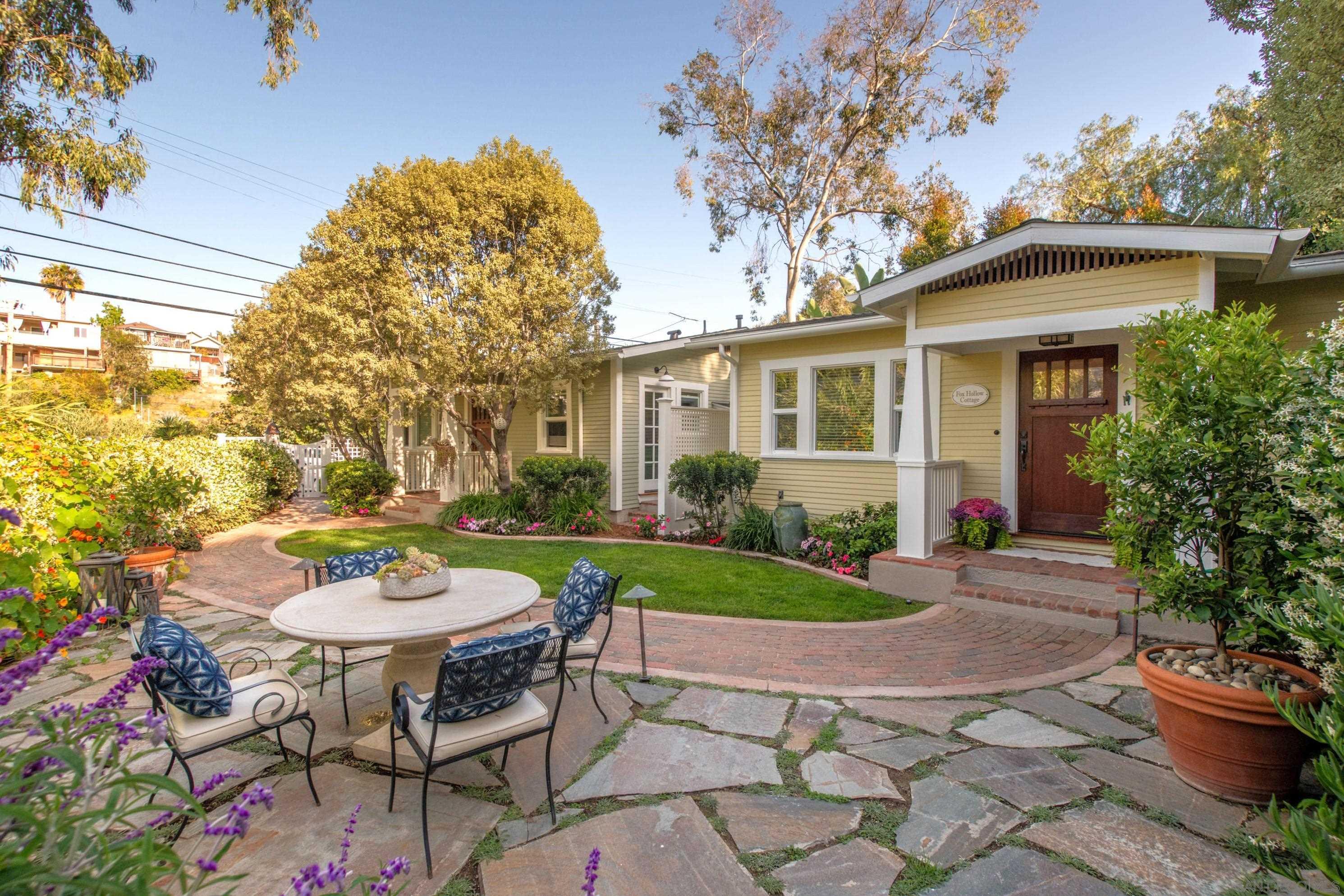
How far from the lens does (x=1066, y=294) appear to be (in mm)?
5797

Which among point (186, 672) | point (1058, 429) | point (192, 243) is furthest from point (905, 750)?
point (192, 243)

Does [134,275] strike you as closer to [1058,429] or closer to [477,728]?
[477,728]

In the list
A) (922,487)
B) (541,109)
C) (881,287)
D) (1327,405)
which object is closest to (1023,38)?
(541,109)

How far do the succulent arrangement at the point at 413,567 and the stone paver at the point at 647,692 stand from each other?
57.6 inches

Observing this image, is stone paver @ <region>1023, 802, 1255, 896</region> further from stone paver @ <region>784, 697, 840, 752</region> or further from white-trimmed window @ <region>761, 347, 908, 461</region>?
white-trimmed window @ <region>761, 347, 908, 461</region>

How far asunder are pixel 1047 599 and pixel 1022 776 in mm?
3123

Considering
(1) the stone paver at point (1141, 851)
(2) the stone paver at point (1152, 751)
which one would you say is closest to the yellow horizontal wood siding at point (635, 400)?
(2) the stone paver at point (1152, 751)

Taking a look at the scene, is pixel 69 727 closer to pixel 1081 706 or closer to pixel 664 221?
pixel 1081 706

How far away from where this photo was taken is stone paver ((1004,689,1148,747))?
3447mm

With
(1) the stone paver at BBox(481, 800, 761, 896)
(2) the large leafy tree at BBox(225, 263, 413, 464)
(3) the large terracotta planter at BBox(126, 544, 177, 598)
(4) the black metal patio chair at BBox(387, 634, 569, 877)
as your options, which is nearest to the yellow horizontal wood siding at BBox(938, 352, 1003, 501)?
(1) the stone paver at BBox(481, 800, 761, 896)

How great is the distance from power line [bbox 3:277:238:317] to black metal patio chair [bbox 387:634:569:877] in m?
15.7

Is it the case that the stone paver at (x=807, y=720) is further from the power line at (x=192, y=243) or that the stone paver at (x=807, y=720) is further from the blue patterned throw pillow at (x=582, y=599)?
the power line at (x=192, y=243)

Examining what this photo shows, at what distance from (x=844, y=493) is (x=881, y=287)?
10.5ft

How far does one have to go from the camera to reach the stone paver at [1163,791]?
2635 mm
